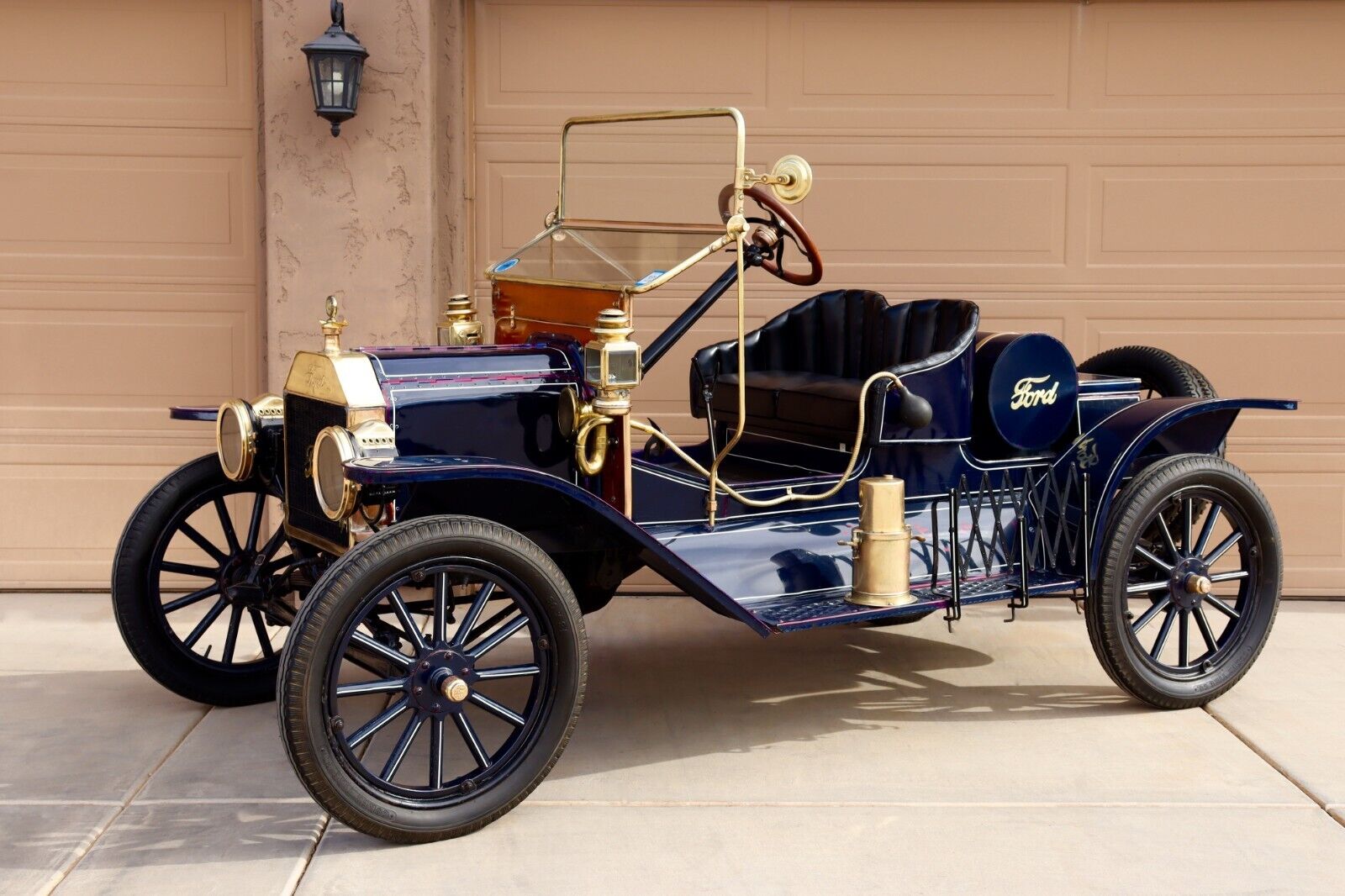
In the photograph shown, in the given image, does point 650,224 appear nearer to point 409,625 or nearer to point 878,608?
point 878,608

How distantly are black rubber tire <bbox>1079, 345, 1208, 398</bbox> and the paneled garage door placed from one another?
0.66 metres

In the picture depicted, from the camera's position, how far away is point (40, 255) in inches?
232

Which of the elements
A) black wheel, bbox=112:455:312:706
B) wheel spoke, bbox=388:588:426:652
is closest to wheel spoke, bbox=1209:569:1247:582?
wheel spoke, bbox=388:588:426:652

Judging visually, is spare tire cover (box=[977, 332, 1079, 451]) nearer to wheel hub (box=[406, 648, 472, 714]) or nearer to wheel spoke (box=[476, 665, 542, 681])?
wheel spoke (box=[476, 665, 542, 681])

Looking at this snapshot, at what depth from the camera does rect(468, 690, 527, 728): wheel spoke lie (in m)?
3.54

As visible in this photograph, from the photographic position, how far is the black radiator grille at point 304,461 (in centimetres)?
393

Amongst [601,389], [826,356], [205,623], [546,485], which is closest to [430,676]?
[546,485]

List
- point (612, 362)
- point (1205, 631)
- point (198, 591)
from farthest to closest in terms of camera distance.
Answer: point (1205, 631) < point (198, 591) < point (612, 362)

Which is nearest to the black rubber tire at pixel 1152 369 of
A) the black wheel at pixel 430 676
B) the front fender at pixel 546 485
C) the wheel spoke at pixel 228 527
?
the front fender at pixel 546 485

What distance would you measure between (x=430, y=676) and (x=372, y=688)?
15 cm

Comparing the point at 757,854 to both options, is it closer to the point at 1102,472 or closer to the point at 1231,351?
the point at 1102,472

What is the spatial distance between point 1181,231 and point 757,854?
3649mm

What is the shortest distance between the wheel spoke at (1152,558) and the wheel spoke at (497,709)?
2.03 meters

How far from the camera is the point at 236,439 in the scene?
4.30 m
